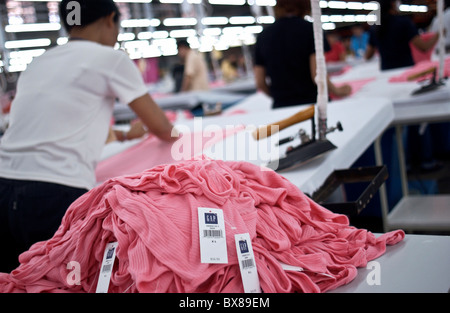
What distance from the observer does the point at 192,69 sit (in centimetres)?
654

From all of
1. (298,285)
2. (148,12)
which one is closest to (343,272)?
(298,285)

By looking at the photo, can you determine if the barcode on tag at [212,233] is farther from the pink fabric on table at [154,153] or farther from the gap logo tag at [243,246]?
the pink fabric on table at [154,153]

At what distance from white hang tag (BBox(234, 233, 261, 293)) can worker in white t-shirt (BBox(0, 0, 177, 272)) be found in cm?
85

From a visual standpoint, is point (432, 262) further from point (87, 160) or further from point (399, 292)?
point (87, 160)

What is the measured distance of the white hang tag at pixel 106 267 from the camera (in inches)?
35.4

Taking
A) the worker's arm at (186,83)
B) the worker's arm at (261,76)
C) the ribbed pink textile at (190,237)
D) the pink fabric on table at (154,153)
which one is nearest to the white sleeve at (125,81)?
the pink fabric on table at (154,153)

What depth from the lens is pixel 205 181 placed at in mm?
1029

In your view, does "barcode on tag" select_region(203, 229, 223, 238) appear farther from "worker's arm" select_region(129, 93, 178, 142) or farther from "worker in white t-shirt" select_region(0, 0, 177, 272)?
"worker's arm" select_region(129, 93, 178, 142)

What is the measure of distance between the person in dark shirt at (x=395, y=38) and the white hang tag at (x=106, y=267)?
145 inches

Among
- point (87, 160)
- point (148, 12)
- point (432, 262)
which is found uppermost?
point (148, 12)

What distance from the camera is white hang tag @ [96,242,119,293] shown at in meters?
0.90

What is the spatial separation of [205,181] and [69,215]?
1.13ft

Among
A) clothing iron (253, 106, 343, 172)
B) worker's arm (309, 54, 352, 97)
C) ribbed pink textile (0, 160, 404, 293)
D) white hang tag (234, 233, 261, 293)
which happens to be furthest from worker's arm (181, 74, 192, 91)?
white hang tag (234, 233, 261, 293)

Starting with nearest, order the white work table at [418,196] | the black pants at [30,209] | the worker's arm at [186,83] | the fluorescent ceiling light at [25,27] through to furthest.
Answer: the black pants at [30,209] → the white work table at [418,196] → the fluorescent ceiling light at [25,27] → the worker's arm at [186,83]
